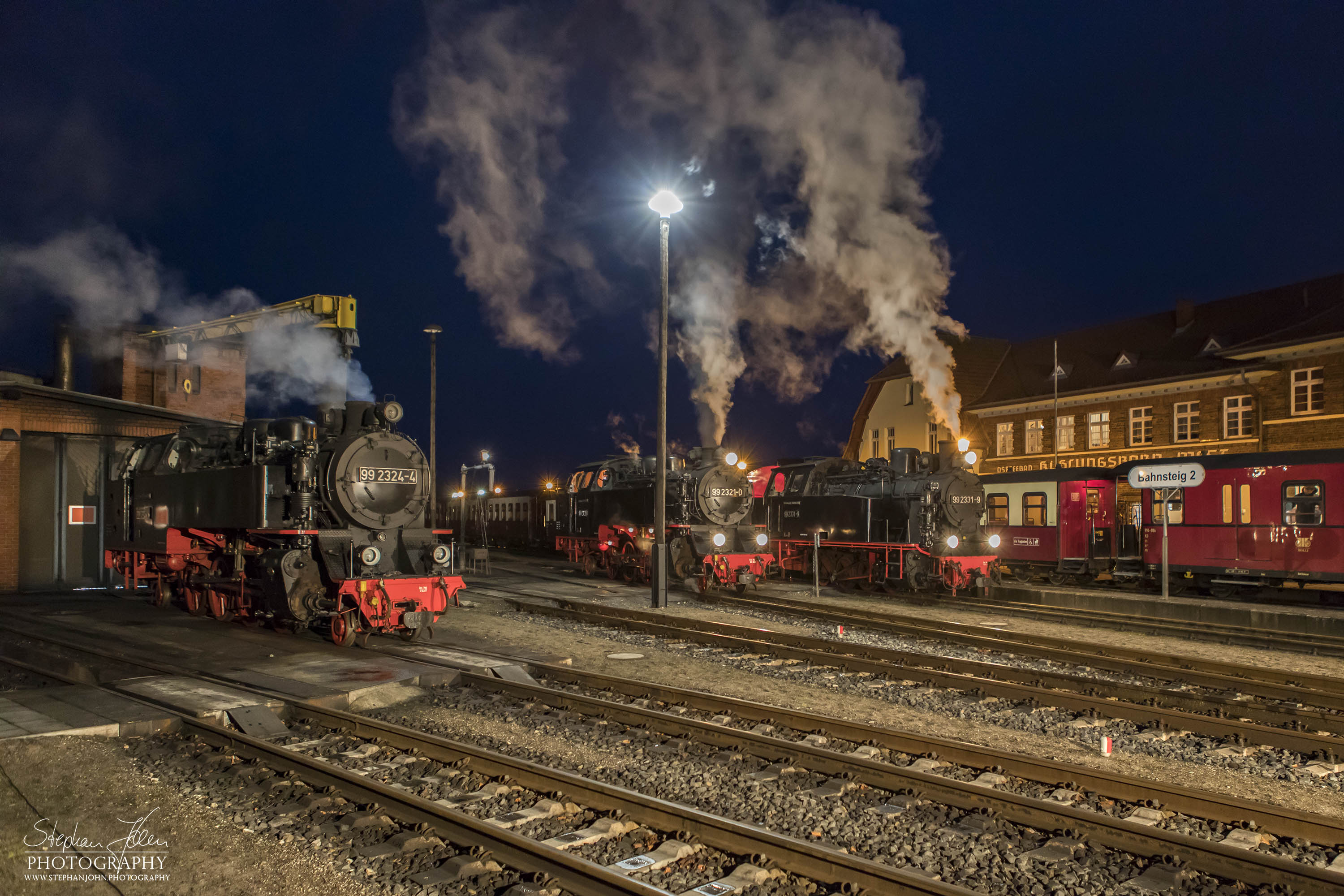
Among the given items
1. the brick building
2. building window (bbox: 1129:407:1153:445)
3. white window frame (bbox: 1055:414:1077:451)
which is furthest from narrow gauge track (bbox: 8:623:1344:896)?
white window frame (bbox: 1055:414:1077:451)

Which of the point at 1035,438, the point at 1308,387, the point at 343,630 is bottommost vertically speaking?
the point at 343,630

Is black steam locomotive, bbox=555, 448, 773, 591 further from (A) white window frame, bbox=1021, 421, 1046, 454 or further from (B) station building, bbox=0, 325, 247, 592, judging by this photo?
(A) white window frame, bbox=1021, 421, 1046, 454

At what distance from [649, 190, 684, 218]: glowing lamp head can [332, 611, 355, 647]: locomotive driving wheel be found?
8.26 m

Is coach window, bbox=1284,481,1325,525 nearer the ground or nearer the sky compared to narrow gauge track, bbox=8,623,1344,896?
nearer the sky

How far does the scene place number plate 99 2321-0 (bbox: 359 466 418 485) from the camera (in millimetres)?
11242

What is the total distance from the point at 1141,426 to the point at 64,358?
127 feet

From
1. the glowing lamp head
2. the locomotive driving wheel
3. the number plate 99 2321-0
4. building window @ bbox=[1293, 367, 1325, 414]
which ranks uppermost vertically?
the glowing lamp head

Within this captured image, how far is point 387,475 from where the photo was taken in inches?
452

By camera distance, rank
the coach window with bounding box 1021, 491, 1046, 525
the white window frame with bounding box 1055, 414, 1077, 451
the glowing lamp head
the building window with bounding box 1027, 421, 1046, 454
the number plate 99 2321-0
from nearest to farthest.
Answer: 1. the number plate 99 2321-0
2. the glowing lamp head
3. the coach window with bounding box 1021, 491, 1046, 525
4. the white window frame with bounding box 1055, 414, 1077, 451
5. the building window with bounding box 1027, 421, 1046, 454

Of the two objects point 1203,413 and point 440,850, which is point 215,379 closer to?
point 440,850

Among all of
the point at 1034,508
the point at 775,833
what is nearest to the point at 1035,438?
the point at 1034,508

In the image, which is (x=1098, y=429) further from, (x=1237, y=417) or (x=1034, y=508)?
(x=1034, y=508)

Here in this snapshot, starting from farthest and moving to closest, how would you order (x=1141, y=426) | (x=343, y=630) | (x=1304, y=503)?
(x=1141, y=426), (x=1304, y=503), (x=343, y=630)

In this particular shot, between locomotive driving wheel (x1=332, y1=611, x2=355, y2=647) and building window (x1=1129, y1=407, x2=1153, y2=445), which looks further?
building window (x1=1129, y1=407, x2=1153, y2=445)
